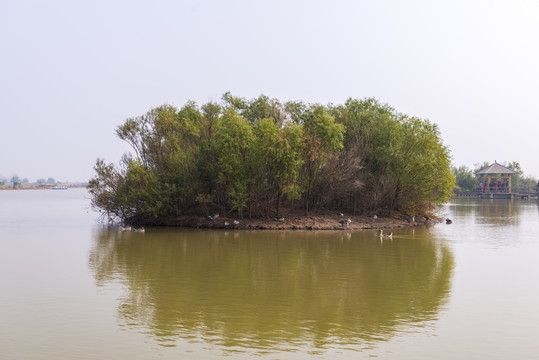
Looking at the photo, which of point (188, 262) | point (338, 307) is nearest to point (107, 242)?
point (188, 262)

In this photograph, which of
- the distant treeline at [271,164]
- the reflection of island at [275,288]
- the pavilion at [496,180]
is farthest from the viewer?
the pavilion at [496,180]

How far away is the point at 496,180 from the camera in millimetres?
136250

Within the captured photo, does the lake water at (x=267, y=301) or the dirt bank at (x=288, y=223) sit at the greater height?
the dirt bank at (x=288, y=223)

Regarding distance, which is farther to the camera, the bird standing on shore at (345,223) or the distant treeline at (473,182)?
the distant treeline at (473,182)

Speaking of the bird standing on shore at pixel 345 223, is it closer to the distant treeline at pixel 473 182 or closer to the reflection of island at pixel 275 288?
the reflection of island at pixel 275 288

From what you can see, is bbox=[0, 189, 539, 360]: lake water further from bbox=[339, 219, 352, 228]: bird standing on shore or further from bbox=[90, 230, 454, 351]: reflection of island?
bbox=[339, 219, 352, 228]: bird standing on shore

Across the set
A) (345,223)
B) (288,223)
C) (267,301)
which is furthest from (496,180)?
(267,301)

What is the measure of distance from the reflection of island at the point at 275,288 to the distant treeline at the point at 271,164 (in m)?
9.49

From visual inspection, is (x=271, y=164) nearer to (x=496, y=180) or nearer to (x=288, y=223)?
(x=288, y=223)

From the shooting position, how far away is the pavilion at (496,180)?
439 feet

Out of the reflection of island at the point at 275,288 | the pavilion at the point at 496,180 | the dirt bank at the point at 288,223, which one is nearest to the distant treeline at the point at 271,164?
the dirt bank at the point at 288,223

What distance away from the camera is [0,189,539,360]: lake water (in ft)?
42.1

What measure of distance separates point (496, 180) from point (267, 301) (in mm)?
133984

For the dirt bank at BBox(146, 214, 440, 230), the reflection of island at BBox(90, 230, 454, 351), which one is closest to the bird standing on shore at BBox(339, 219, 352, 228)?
the dirt bank at BBox(146, 214, 440, 230)
